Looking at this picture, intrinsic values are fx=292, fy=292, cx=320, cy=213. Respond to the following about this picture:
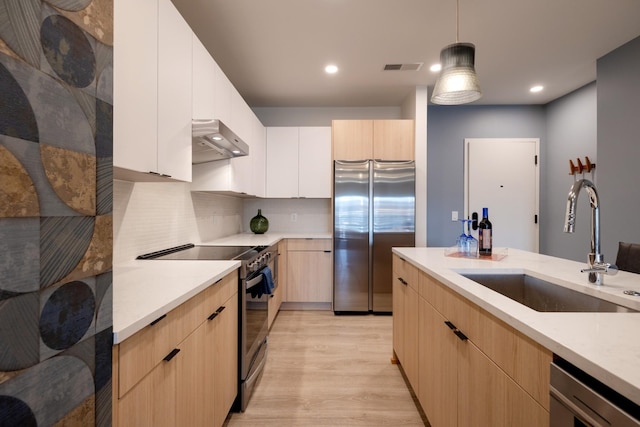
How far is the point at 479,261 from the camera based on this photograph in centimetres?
165

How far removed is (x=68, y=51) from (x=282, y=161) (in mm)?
3288

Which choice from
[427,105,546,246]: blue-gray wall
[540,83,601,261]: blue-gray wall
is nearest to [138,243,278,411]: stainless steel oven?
[427,105,546,246]: blue-gray wall

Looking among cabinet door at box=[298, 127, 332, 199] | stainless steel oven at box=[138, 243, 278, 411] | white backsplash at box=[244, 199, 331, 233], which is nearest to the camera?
stainless steel oven at box=[138, 243, 278, 411]

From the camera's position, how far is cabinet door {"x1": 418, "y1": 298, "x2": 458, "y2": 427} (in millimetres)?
1215

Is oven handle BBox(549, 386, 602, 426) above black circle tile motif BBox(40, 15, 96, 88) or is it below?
below

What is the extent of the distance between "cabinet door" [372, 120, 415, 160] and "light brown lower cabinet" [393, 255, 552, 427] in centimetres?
209

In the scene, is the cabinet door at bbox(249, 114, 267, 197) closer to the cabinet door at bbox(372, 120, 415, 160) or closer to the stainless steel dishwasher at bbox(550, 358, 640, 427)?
the cabinet door at bbox(372, 120, 415, 160)

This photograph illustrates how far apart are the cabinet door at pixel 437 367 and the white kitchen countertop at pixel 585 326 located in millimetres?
246

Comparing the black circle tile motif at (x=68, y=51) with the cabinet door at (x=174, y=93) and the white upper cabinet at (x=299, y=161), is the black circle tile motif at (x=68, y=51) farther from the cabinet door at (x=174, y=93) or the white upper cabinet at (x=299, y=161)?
the white upper cabinet at (x=299, y=161)

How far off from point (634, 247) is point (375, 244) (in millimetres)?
2070

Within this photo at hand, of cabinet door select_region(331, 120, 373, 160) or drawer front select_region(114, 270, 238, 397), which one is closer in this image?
drawer front select_region(114, 270, 238, 397)

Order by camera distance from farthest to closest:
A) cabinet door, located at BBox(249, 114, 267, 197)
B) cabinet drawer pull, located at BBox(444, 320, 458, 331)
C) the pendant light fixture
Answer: cabinet door, located at BBox(249, 114, 267, 197) → the pendant light fixture → cabinet drawer pull, located at BBox(444, 320, 458, 331)

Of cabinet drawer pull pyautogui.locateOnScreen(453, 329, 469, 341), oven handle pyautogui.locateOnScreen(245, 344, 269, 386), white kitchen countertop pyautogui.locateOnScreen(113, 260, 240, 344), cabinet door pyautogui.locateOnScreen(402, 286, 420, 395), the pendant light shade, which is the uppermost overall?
the pendant light shade

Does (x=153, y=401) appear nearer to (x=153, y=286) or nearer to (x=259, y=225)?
(x=153, y=286)
